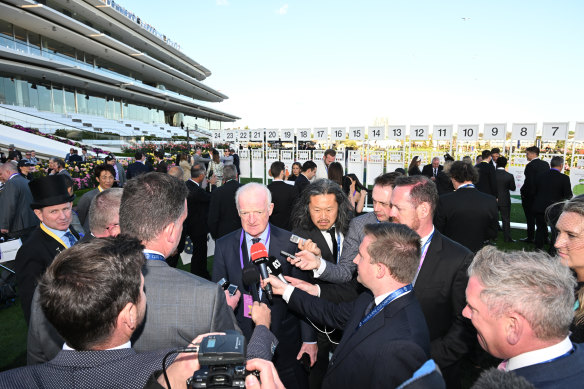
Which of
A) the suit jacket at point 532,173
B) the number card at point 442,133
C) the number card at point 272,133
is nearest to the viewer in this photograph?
the suit jacket at point 532,173

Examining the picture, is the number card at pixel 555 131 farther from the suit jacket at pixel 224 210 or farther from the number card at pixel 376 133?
the suit jacket at pixel 224 210

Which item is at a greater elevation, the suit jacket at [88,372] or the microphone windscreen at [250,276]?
the suit jacket at [88,372]

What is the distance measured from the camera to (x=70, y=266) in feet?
3.88

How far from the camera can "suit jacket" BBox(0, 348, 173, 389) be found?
1.03m

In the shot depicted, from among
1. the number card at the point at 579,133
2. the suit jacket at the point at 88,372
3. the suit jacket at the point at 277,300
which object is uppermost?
the number card at the point at 579,133

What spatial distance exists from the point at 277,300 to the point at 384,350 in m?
1.23

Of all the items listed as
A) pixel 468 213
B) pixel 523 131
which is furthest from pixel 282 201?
pixel 523 131

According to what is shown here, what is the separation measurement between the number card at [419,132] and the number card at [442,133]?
1.07 ft

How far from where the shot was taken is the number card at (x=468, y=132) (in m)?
13.0

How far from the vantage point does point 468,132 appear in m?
13.2

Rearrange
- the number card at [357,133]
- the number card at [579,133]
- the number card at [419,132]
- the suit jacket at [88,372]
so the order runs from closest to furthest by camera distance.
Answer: the suit jacket at [88,372], the number card at [579,133], the number card at [419,132], the number card at [357,133]

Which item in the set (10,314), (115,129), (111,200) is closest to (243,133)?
(10,314)

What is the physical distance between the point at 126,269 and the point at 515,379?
4.54 ft

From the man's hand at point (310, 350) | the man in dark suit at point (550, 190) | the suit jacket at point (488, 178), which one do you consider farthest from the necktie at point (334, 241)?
the suit jacket at point (488, 178)
